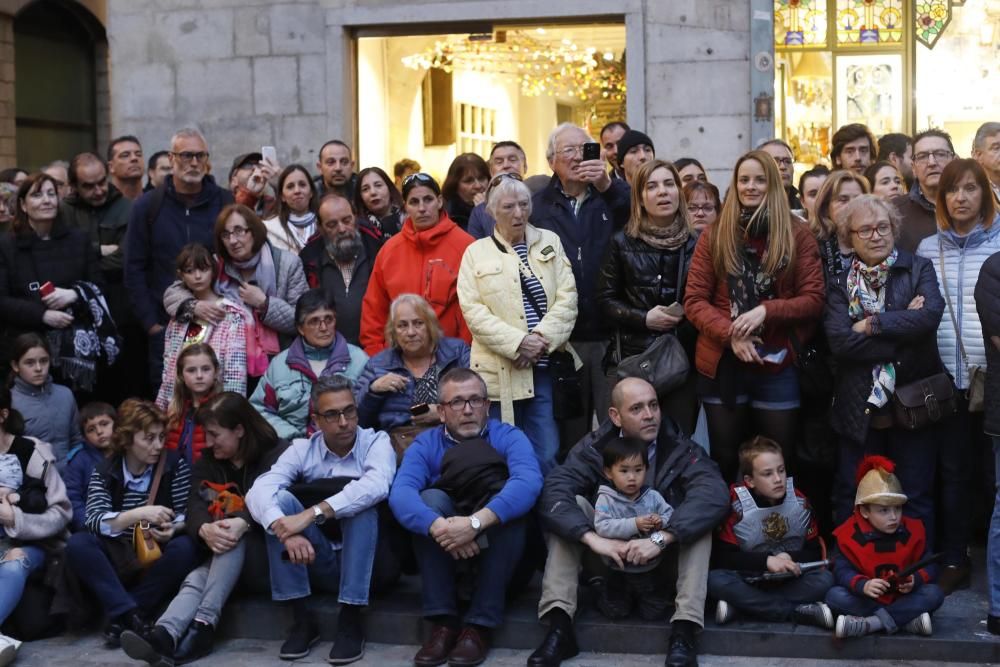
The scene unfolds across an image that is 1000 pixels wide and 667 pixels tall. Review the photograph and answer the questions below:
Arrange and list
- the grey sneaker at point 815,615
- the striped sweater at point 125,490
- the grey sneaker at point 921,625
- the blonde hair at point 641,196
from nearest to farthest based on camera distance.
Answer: the grey sneaker at point 921,625, the grey sneaker at point 815,615, the striped sweater at point 125,490, the blonde hair at point 641,196

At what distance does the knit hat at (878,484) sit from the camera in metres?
6.12

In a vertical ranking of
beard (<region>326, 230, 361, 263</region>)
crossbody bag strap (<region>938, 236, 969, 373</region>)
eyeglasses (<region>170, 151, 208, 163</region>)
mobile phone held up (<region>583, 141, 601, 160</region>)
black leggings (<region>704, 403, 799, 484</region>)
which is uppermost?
eyeglasses (<region>170, 151, 208, 163</region>)

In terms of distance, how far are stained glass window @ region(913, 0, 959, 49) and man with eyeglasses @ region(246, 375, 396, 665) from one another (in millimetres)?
7133

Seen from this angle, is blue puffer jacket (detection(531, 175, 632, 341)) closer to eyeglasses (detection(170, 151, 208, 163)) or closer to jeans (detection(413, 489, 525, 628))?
jeans (detection(413, 489, 525, 628))

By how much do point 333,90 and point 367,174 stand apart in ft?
9.09

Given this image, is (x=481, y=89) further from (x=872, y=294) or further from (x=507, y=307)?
(x=872, y=294)

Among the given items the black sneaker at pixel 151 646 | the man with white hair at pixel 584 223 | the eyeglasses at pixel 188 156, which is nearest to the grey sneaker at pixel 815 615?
the man with white hair at pixel 584 223

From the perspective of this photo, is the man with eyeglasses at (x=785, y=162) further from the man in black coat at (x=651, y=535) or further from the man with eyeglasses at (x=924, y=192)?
the man in black coat at (x=651, y=535)

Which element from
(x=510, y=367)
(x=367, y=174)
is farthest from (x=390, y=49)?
(x=510, y=367)

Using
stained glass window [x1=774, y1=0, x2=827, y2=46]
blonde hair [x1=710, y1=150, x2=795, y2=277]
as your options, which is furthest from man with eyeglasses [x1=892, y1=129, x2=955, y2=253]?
stained glass window [x1=774, y1=0, x2=827, y2=46]

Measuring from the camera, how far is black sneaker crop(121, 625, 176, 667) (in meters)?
6.09

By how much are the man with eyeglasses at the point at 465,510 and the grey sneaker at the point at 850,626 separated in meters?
1.46

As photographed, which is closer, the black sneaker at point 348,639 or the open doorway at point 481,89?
the black sneaker at point 348,639

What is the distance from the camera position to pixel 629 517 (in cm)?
636
